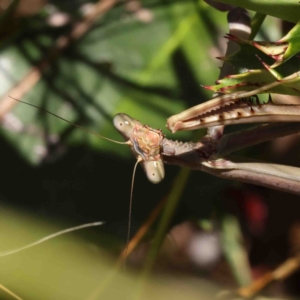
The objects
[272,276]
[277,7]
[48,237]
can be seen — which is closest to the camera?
[277,7]

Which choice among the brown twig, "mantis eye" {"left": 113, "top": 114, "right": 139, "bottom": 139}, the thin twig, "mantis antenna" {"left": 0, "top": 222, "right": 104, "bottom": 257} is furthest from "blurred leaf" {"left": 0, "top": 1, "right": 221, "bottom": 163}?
the thin twig

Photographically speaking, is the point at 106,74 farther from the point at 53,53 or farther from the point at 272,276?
the point at 272,276

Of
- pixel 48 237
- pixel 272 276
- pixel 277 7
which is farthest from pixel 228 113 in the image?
pixel 272 276

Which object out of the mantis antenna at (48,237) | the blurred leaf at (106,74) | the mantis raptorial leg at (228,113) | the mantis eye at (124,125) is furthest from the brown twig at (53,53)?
the mantis raptorial leg at (228,113)

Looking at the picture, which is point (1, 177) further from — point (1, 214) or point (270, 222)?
point (270, 222)

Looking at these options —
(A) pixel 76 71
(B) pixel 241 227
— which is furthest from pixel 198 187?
(A) pixel 76 71

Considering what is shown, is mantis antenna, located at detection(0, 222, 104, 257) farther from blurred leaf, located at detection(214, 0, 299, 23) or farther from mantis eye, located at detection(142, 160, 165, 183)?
blurred leaf, located at detection(214, 0, 299, 23)
